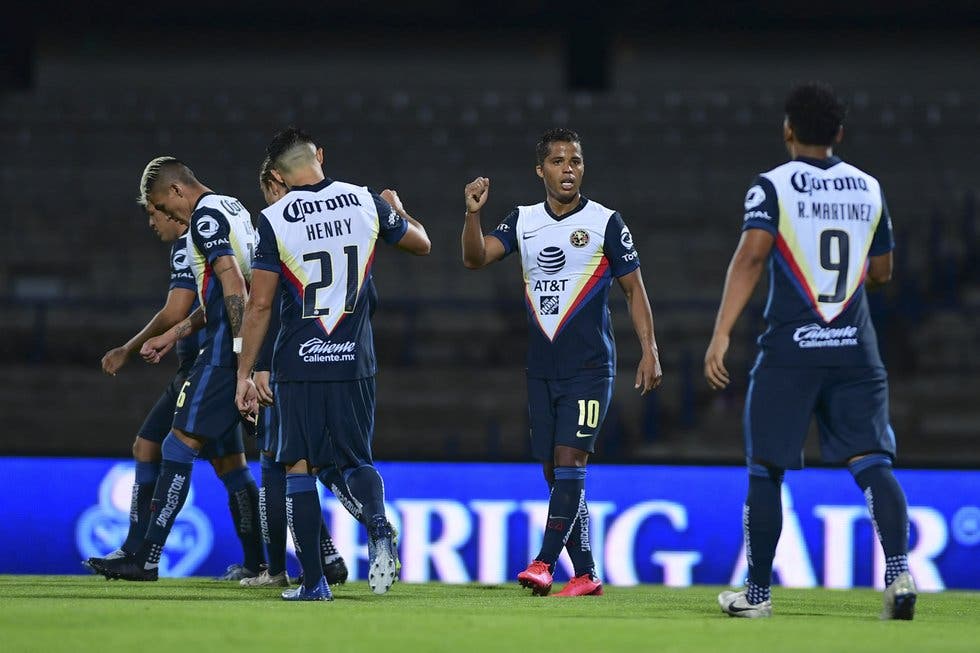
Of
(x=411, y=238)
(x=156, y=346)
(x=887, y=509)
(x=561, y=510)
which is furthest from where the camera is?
(x=156, y=346)

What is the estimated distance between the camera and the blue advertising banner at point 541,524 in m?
9.22

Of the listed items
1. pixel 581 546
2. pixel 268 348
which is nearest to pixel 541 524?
pixel 581 546

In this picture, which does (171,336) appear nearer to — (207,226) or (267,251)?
(207,226)

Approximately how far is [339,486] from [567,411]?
1.09 metres

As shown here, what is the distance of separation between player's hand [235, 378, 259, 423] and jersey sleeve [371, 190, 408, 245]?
85 centimetres

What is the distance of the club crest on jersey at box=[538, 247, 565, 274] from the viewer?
700cm

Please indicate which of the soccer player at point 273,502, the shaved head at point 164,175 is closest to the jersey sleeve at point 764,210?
the soccer player at point 273,502

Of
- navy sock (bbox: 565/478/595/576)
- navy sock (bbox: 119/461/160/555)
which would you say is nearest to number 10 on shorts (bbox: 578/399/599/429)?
navy sock (bbox: 565/478/595/576)

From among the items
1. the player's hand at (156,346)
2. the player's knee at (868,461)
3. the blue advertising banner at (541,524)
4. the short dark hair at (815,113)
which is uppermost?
the short dark hair at (815,113)

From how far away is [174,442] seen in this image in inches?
286

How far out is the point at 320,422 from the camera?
6.20 meters

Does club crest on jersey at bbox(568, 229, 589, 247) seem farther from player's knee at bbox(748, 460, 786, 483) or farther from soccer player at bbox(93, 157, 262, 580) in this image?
player's knee at bbox(748, 460, 786, 483)

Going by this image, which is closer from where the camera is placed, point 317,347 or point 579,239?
point 317,347

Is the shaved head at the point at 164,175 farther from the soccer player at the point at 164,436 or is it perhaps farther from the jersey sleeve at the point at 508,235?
the jersey sleeve at the point at 508,235
